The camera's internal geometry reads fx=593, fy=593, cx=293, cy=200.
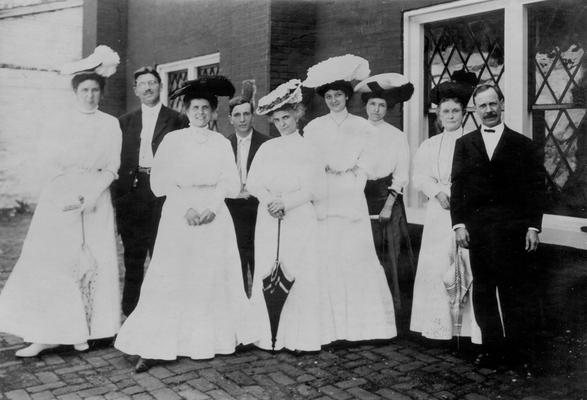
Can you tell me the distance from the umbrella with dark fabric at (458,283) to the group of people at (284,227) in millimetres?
52

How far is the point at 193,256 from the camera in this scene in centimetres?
436

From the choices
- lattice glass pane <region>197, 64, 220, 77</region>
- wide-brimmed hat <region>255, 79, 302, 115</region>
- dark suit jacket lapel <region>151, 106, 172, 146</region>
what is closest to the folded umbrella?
dark suit jacket lapel <region>151, 106, 172, 146</region>

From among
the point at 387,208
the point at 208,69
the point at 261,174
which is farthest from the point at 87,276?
the point at 208,69

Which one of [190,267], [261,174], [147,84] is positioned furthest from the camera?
[147,84]

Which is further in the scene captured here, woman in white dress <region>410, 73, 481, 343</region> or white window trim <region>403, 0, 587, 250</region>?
white window trim <region>403, 0, 587, 250</region>

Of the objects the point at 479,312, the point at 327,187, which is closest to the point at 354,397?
the point at 479,312

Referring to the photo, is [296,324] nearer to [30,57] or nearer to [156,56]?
[156,56]

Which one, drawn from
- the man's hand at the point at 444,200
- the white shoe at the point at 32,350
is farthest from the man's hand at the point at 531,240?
the white shoe at the point at 32,350

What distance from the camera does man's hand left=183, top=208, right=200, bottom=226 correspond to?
14.0ft

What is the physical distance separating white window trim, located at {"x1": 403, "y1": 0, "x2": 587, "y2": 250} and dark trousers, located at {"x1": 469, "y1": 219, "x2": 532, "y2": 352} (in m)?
0.89

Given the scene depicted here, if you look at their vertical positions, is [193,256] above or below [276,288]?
above

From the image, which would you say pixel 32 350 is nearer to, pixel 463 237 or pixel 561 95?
pixel 463 237

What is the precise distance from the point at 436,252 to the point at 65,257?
9.40 ft

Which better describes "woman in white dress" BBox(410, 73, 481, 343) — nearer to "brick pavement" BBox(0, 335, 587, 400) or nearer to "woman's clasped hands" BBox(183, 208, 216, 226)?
"brick pavement" BBox(0, 335, 587, 400)
